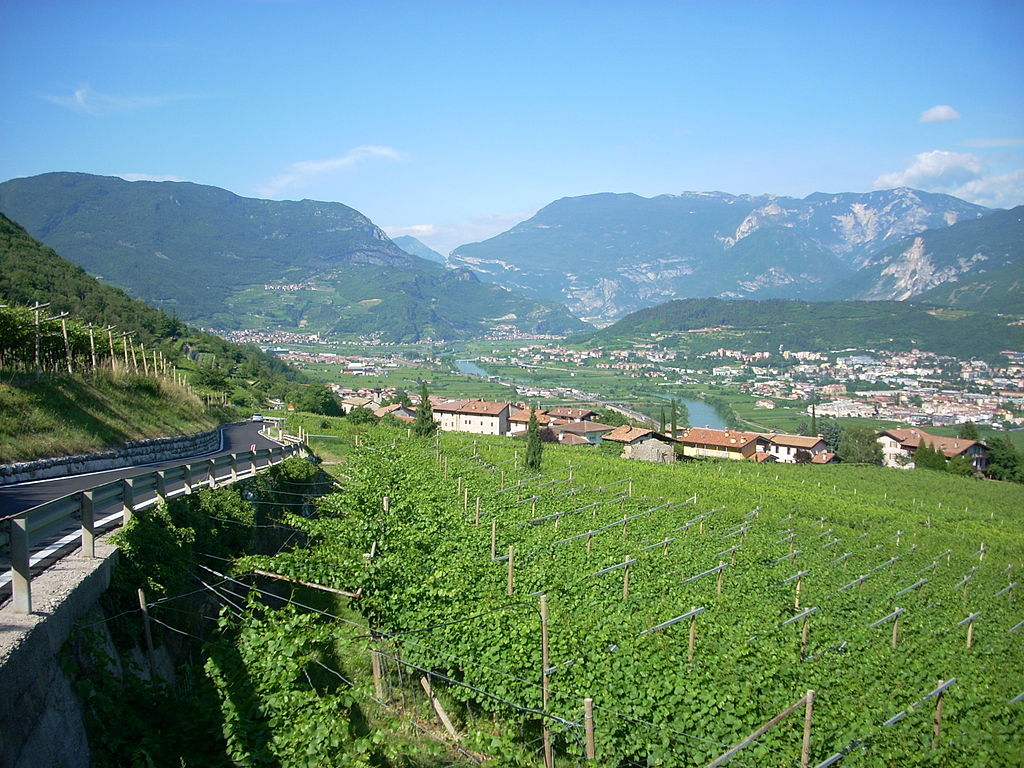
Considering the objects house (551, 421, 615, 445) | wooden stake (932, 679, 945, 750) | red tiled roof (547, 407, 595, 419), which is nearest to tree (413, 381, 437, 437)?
house (551, 421, 615, 445)

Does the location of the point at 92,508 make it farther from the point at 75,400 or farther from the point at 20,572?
the point at 75,400

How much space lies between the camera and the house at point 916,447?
6962 cm

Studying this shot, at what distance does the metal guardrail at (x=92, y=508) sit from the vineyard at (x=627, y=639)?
72.0 inches

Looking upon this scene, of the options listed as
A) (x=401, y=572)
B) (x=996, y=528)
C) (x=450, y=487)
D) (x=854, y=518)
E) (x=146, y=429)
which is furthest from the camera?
(x=996, y=528)

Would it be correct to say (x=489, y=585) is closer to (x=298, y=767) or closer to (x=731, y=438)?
(x=298, y=767)

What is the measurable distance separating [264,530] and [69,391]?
295 inches

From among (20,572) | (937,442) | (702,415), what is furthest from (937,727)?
(702,415)

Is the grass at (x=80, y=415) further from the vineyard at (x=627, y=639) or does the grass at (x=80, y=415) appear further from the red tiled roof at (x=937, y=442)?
the red tiled roof at (x=937, y=442)

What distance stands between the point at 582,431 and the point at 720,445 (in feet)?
44.2

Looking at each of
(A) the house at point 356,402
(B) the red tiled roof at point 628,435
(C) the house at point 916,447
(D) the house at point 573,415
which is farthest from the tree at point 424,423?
(C) the house at point 916,447

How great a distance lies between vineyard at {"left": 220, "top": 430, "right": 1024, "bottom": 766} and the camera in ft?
27.6

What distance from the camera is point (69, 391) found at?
18.1 meters

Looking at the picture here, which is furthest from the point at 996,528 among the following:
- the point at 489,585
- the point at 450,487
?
the point at 489,585

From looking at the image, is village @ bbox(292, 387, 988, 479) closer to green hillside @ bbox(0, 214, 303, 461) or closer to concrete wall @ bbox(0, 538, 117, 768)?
green hillside @ bbox(0, 214, 303, 461)
